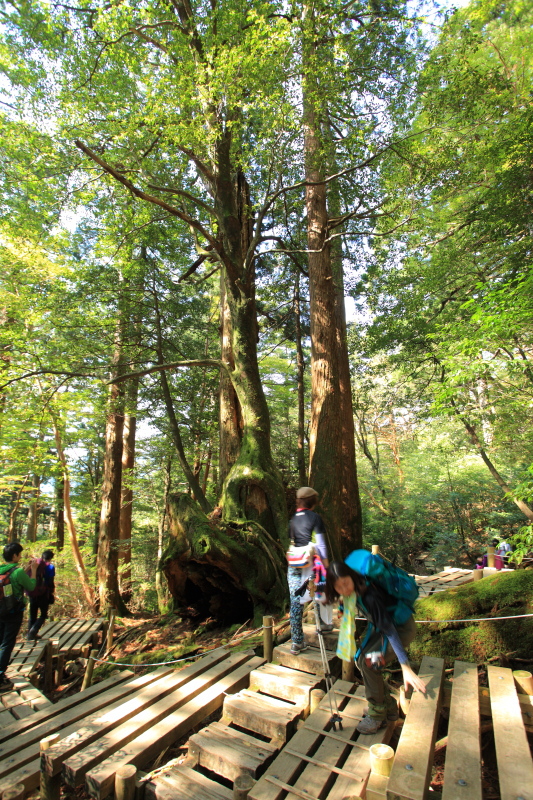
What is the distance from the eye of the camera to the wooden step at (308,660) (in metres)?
3.62

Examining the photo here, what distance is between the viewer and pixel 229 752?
111 inches

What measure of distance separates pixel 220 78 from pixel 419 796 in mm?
7466

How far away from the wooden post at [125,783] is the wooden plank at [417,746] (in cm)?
176

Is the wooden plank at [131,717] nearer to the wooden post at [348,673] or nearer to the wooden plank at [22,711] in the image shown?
the wooden post at [348,673]

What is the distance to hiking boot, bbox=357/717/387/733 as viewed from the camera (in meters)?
2.76

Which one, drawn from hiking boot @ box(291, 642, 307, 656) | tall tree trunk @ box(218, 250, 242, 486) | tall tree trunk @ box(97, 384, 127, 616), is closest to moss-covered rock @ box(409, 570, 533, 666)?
hiking boot @ box(291, 642, 307, 656)

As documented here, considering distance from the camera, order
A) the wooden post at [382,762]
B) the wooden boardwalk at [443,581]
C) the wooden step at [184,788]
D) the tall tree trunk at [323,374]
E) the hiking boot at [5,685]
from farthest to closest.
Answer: the wooden boardwalk at [443,581], the tall tree trunk at [323,374], the hiking boot at [5,685], the wooden step at [184,788], the wooden post at [382,762]

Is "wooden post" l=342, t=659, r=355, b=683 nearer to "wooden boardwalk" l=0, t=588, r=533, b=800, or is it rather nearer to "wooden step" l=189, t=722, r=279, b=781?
"wooden boardwalk" l=0, t=588, r=533, b=800

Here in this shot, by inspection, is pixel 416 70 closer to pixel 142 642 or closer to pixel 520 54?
pixel 520 54

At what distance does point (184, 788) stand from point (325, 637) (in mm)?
1840

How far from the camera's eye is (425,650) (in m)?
3.88

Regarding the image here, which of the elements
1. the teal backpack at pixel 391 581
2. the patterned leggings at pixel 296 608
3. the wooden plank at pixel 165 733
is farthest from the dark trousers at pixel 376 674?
the wooden plank at pixel 165 733

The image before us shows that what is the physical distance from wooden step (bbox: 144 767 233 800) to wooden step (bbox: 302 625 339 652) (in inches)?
63.7

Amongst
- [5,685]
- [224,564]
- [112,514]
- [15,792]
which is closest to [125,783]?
[15,792]
